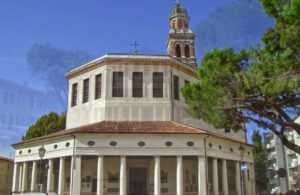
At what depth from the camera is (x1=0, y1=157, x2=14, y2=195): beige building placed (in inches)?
2004

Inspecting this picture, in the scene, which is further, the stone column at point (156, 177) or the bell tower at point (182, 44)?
the bell tower at point (182, 44)

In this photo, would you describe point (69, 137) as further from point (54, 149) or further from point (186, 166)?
point (186, 166)

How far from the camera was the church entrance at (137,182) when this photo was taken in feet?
97.3

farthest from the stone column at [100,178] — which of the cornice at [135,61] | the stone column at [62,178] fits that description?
the cornice at [135,61]

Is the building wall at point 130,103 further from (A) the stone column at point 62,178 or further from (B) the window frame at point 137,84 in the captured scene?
(A) the stone column at point 62,178

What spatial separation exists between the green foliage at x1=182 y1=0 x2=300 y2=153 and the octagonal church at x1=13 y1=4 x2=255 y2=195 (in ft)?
25.9

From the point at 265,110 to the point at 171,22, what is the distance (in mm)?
49618

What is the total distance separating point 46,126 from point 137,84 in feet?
60.3

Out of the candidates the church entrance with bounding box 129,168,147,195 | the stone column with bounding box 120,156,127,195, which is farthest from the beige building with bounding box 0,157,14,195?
the stone column with bounding box 120,156,127,195

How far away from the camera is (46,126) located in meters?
45.7

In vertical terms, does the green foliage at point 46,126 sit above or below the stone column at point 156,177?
above

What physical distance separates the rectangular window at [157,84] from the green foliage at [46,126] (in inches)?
730

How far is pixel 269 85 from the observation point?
16703 mm

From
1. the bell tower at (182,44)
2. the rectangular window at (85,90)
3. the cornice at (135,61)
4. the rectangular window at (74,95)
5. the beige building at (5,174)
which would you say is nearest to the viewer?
the cornice at (135,61)
